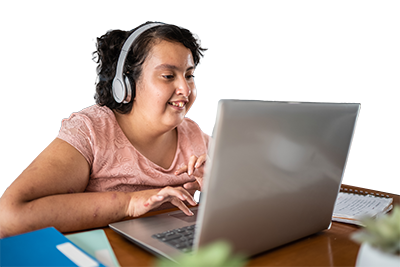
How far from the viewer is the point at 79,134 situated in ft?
3.55

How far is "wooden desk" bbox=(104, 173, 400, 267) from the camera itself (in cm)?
61

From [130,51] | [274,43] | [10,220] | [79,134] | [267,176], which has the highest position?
[274,43]

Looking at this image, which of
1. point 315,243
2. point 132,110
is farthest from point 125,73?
point 315,243

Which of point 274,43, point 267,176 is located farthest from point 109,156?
point 274,43

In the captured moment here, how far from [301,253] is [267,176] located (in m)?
0.23

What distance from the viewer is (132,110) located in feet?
4.40

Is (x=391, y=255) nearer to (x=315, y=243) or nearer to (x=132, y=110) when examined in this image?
(x=315, y=243)

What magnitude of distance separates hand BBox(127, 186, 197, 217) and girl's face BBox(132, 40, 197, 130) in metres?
0.47

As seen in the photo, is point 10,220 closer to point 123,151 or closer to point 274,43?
point 123,151

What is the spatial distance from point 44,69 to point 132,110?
3.35 feet

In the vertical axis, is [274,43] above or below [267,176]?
above

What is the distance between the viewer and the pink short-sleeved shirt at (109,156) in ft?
3.60

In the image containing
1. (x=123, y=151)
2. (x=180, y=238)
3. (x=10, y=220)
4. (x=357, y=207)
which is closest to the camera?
(x=180, y=238)

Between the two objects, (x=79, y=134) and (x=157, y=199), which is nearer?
(x=157, y=199)
